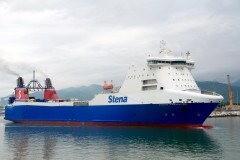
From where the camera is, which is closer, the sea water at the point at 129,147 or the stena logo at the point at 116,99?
the sea water at the point at 129,147

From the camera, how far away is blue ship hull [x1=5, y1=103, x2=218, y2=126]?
38406mm

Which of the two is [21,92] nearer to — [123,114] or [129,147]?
[123,114]

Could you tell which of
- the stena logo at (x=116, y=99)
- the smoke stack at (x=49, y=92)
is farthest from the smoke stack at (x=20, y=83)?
the stena logo at (x=116, y=99)

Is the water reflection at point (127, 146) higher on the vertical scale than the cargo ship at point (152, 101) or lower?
lower

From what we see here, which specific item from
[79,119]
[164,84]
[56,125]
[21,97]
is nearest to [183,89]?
[164,84]

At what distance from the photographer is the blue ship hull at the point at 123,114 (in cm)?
3841

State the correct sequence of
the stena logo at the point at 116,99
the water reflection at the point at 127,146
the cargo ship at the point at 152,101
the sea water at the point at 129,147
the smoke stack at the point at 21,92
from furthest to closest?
1. the smoke stack at the point at 21,92
2. the stena logo at the point at 116,99
3. the cargo ship at the point at 152,101
4. the water reflection at the point at 127,146
5. the sea water at the point at 129,147

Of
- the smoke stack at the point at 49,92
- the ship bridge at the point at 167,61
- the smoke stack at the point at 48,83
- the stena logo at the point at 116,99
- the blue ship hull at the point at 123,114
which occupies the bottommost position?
the blue ship hull at the point at 123,114

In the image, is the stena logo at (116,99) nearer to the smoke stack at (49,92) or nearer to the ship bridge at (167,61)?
the ship bridge at (167,61)

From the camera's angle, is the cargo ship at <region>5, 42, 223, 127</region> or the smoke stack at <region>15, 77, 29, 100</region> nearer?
the cargo ship at <region>5, 42, 223, 127</region>

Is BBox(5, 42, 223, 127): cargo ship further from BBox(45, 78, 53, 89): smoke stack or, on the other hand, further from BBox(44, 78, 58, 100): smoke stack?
BBox(45, 78, 53, 89): smoke stack

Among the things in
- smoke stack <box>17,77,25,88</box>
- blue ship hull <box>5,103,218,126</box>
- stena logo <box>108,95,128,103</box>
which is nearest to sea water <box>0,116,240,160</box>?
blue ship hull <box>5,103,218,126</box>

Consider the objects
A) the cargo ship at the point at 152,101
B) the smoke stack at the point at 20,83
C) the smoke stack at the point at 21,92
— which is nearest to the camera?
the cargo ship at the point at 152,101

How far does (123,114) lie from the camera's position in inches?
1660
